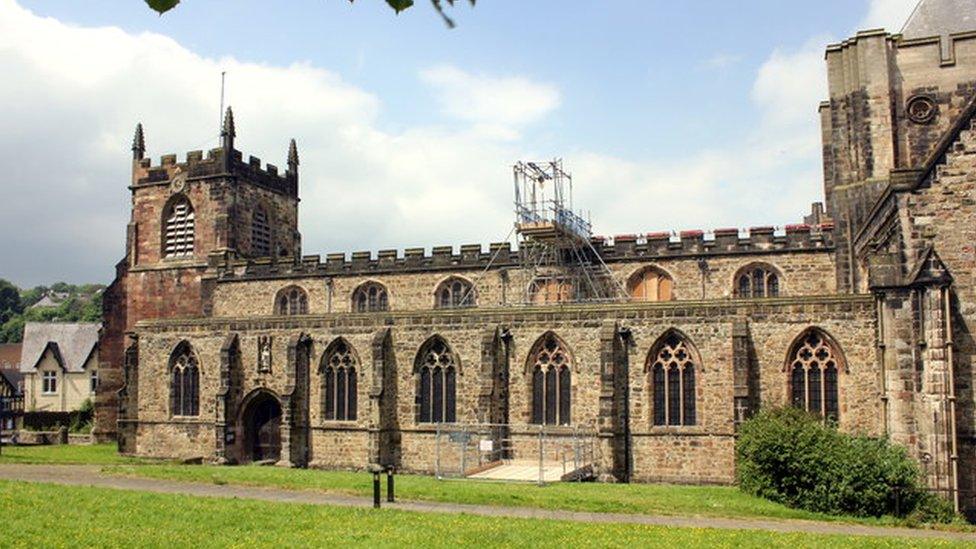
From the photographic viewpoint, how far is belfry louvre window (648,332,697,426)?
28609 millimetres

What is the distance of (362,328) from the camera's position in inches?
1286

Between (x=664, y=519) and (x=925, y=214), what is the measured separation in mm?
10978

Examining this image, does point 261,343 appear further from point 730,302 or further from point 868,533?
point 868,533

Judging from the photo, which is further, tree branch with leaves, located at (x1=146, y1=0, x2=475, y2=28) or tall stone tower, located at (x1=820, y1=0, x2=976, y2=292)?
tall stone tower, located at (x1=820, y1=0, x2=976, y2=292)

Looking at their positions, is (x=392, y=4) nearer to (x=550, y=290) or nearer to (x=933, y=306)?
(x=933, y=306)

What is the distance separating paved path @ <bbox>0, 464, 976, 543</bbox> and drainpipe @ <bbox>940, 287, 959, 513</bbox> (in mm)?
3171

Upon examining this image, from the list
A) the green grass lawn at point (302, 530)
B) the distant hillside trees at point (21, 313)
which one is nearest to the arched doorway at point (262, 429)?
the green grass lawn at point (302, 530)

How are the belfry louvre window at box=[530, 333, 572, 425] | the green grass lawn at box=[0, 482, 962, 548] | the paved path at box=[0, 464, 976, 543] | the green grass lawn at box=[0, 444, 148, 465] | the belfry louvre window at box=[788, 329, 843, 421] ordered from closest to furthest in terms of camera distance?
the green grass lawn at box=[0, 482, 962, 548] → the paved path at box=[0, 464, 976, 543] → the belfry louvre window at box=[788, 329, 843, 421] → the belfry louvre window at box=[530, 333, 572, 425] → the green grass lawn at box=[0, 444, 148, 465]

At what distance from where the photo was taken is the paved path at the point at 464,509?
19141 millimetres

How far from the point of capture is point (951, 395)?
75.3ft

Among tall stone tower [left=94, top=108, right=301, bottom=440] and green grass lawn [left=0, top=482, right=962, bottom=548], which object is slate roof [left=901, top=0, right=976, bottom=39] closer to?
green grass lawn [left=0, top=482, right=962, bottom=548]

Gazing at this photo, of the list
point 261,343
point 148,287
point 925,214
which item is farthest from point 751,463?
point 148,287

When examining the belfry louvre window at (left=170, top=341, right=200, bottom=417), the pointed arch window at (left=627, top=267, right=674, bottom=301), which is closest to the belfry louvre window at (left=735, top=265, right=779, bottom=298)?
the pointed arch window at (left=627, top=267, right=674, bottom=301)

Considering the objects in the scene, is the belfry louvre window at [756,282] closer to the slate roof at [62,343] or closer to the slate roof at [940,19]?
the slate roof at [940,19]
